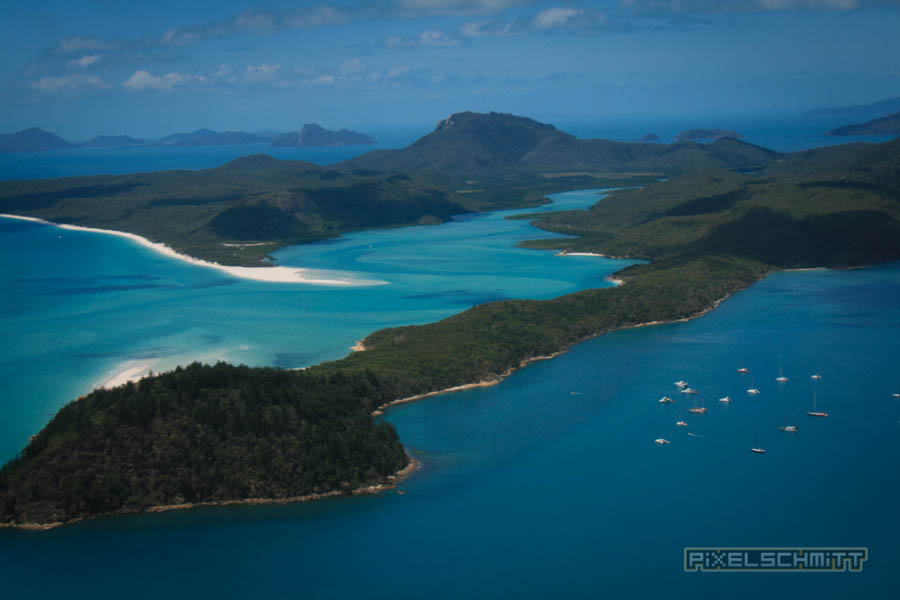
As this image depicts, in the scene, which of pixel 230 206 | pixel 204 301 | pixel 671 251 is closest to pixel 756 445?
pixel 204 301

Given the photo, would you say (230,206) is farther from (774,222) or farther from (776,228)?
(776,228)

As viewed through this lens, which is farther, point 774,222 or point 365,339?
point 774,222

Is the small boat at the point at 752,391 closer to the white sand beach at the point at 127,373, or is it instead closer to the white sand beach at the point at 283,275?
the white sand beach at the point at 127,373

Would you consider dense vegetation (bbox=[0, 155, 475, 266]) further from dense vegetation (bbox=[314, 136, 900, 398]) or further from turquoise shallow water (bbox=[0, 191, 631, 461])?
dense vegetation (bbox=[314, 136, 900, 398])

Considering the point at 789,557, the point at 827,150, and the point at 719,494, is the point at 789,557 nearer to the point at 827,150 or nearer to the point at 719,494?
the point at 719,494

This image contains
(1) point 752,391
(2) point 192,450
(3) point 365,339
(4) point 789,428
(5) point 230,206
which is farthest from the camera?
(5) point 230,206

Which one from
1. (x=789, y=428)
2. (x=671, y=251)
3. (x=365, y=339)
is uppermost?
(x=671, y=251)

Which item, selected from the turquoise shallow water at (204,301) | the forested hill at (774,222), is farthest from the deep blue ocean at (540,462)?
the forested hill at (774,222)
